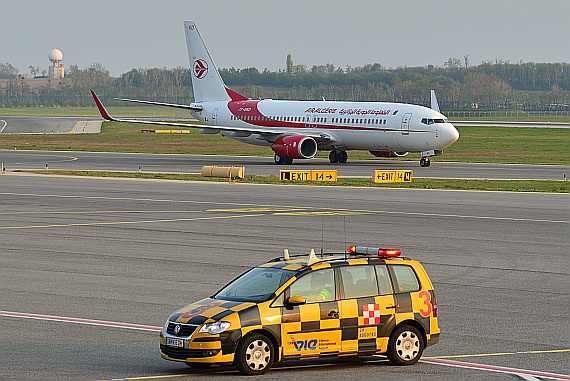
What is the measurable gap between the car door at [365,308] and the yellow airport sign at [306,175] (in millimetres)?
38130

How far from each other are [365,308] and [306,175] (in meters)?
39.0

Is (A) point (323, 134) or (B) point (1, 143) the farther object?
(B) point (1, 143)

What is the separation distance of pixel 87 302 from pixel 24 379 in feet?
20.7

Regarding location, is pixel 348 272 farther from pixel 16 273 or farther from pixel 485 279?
pixel 16 273

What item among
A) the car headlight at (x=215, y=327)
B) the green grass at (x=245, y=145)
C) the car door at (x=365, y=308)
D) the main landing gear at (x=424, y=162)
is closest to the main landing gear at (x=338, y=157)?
the main landing gear at (x=424, y=162)

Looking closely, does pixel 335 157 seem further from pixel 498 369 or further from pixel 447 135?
pixel 498 369

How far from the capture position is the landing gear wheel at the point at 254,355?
12.5m

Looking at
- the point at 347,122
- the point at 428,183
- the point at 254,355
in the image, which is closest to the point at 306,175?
the point at 428,183

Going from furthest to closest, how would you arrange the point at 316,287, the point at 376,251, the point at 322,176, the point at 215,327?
the point at 322,176 < the point at 376,251 < the point at 316,287 < the point at 215,327

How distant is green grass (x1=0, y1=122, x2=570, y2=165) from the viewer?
77.6 m

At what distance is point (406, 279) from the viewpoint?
13.9 meters

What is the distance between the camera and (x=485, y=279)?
71.2ft

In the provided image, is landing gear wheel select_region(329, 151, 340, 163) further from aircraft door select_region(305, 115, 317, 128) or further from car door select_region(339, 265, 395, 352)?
car door select_region(339, 265, 395, 352)

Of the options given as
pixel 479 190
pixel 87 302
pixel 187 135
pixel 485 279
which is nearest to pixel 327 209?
pixel 479 190
